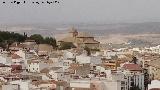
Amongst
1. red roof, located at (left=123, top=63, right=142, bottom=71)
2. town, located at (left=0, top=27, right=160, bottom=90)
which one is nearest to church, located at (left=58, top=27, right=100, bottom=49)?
town, located at (left=0, top=27, right=160, bottom=90)

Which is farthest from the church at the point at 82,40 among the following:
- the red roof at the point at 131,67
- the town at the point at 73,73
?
the red roof at the point at 131,67

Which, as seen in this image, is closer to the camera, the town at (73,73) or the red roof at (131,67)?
the town at (73,73)

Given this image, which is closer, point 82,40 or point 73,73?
point 73,73

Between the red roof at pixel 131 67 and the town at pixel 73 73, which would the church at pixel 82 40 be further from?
the red roof at pixel 131 67

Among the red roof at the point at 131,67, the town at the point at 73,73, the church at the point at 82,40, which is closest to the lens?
the town at the point at 73,73

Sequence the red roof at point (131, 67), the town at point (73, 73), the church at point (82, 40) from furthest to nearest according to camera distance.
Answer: the church at point (82, 40) < the red roof at point (131, 67) < the town at point (73, 73)

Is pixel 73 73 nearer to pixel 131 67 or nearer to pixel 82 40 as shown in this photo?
pixel 131 67

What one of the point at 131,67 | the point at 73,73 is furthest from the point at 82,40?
the point at 73,73

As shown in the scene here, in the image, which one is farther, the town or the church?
the church

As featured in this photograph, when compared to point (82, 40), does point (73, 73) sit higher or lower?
lower

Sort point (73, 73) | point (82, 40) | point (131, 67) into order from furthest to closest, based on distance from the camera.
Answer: point (82, 40) → point (131, 67) → point (73, 73)

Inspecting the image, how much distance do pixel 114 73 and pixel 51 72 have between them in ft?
7.94

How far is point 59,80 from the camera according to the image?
21.0m

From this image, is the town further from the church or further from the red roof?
the church
